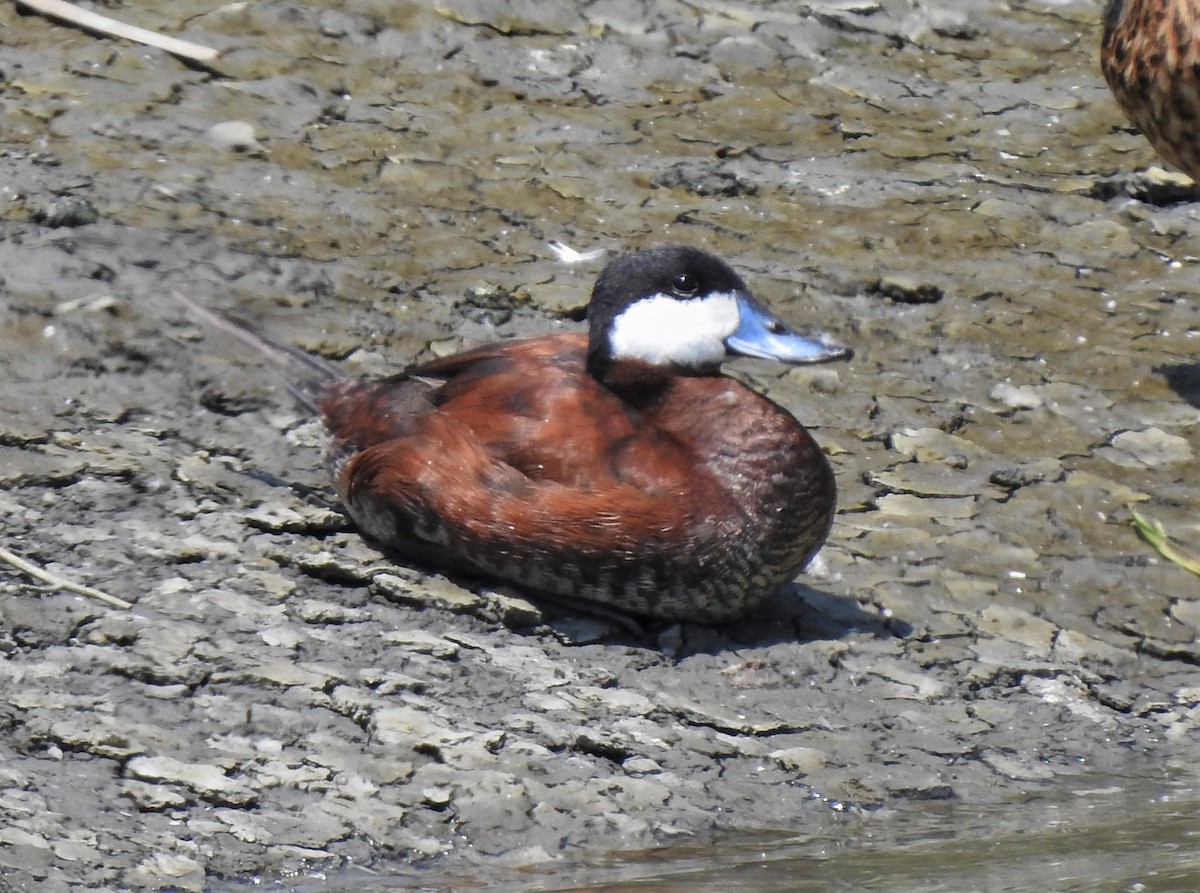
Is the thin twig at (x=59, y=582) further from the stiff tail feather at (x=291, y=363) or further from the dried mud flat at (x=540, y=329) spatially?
the stiff tail feather at (x=291, y=363)

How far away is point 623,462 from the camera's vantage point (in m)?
5.02

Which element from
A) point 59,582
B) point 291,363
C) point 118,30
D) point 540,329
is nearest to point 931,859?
point 59,582

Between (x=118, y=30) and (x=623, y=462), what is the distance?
4.11 meters

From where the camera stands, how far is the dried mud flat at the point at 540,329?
430cm

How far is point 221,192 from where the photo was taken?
23.9 feet

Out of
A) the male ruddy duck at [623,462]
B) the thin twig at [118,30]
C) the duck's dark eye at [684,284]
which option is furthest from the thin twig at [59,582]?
the thin twig at [118,30]

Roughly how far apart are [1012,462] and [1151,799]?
193 centimetres

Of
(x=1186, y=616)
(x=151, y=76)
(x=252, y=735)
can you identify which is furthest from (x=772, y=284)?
(x=252, y=735)

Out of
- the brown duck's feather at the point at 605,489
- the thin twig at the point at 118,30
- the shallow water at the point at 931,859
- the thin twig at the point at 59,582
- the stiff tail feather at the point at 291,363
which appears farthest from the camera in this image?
the thin twig at the point at 118,30

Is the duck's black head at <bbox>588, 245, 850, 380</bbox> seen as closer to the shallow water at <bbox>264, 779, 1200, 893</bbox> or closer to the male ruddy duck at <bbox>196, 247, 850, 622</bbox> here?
the male ruddy duck at <bbox>196, 247, 850, 622</bbox>

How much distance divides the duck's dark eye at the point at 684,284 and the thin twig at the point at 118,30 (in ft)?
11.6

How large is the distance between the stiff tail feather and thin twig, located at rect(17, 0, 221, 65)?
244cm

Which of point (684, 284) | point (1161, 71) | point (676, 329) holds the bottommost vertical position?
point (676, 329)

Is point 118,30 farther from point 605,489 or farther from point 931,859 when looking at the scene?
point 931,859
